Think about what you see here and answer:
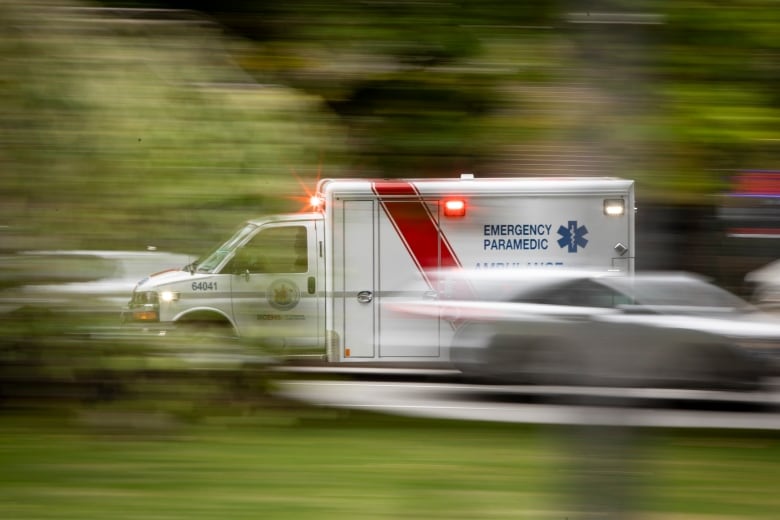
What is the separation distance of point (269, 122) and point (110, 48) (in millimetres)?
516

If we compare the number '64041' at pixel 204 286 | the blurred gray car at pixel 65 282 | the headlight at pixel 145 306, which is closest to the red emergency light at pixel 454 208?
the number '64041' at pixel 204 286

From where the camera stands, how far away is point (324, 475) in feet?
21.1

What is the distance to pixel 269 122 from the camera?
2.30 meters

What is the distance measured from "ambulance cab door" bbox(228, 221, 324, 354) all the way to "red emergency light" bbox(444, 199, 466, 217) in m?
0.33

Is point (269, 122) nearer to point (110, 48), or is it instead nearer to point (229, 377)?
point (110, 48)

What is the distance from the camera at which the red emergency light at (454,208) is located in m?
2.24

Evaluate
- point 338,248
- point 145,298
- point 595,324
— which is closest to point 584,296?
point 595,324

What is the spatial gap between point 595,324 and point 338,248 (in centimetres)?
69

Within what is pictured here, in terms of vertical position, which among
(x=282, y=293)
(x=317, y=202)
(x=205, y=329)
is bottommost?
(x=205, y=329)

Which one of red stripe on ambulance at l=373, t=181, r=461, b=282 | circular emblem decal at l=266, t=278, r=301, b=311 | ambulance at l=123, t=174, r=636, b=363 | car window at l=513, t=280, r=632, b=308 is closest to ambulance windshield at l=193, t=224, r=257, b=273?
ambulance at l=123, t=174, r=636, b=363

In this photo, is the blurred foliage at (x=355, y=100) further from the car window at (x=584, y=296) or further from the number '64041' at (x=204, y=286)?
the car window at (x=584, y=296)

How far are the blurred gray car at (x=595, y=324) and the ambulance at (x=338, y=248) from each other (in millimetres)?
82

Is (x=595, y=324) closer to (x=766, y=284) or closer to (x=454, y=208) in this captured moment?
(x=454, y=208)

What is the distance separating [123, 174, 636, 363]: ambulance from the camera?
2326 millimetres
